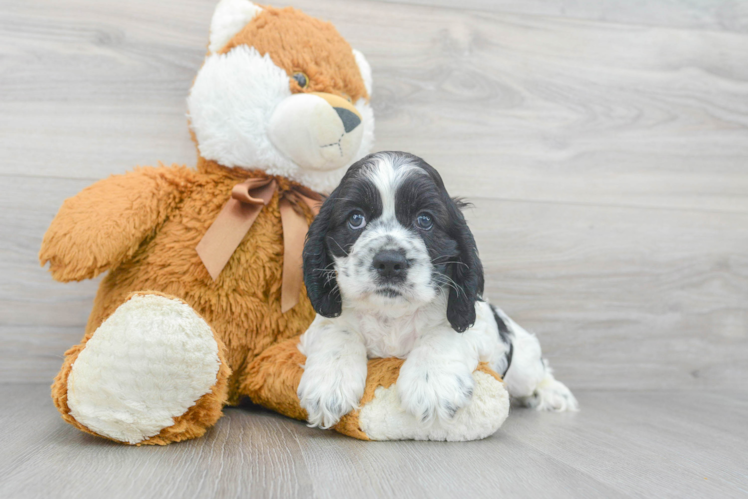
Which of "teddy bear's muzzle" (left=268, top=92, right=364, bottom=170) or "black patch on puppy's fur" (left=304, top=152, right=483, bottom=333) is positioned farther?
"teddy bear's muzzle" (left=268, top=92, right=364, bottom=170)

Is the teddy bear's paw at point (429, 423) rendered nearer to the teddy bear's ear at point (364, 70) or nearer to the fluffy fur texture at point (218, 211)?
the fluffy fur texture at point (218, 211)

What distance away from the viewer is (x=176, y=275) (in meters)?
1.62

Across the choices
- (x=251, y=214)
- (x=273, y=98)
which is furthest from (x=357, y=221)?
(x=273, y=98)

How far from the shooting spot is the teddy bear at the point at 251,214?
147cm

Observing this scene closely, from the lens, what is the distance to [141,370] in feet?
3.99

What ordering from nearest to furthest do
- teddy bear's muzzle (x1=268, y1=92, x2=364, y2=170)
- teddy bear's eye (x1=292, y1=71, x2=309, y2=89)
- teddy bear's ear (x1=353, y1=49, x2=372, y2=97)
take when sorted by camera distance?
teddy bear's muzzle (x1=268, y1=92, x2=364, y2=170)
teddy bear's eye (x1=292, y1=71, x2=309, y2=89)
teddy bear's ear (x1=353, y1=49, x2=372, y2=97)

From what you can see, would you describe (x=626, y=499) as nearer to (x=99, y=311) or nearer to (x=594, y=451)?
(x=594, y=451)

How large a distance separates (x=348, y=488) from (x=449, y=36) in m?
1.81

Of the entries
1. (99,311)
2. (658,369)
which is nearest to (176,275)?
(99,311)

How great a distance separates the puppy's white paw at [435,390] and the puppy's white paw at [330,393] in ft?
0.36

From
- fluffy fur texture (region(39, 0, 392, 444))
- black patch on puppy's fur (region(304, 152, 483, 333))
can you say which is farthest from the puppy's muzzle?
fluffy fur texture (region(39, 0, 392, 444))

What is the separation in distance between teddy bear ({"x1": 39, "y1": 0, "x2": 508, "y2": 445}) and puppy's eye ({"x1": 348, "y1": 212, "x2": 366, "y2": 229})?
11.8 inches

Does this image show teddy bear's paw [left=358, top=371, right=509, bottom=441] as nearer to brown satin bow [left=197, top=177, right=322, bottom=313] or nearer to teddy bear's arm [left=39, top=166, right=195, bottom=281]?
A: brown satin bow [left=197, top=177, right=322, bottom=313]

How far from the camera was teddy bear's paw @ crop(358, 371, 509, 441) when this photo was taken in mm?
1366
